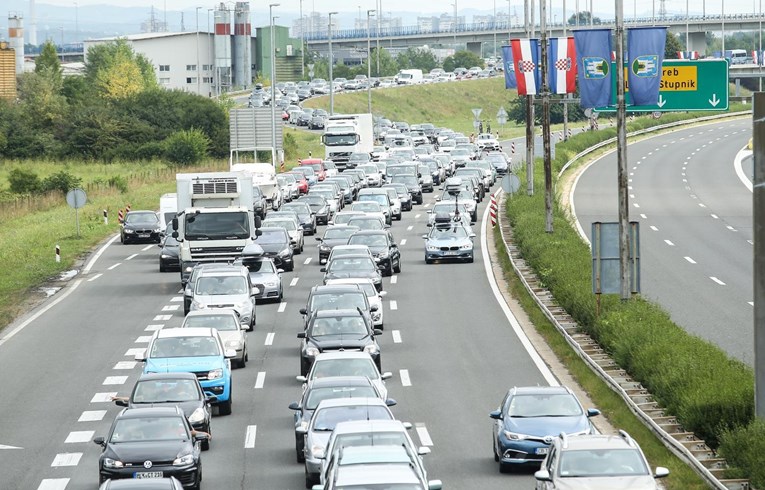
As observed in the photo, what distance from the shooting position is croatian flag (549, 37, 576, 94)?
51938 mm

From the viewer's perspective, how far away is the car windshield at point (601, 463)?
19.2 m

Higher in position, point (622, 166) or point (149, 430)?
point (622, 166)

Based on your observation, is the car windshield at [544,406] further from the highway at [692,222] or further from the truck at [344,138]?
the truck at [344,138]

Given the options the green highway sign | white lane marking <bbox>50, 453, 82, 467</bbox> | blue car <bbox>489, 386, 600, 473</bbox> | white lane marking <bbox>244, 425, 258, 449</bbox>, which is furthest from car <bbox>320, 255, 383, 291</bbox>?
blue car <bbox>489, 386, 600, 473</bbox>

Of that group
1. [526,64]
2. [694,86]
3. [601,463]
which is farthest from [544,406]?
[526,64]

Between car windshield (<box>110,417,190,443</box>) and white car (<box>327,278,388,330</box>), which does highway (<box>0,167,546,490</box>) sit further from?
car windshield (<box>110,417,190,443</box>)

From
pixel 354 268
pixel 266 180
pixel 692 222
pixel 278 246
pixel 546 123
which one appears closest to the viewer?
pixel 354 268

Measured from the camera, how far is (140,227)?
61750mm

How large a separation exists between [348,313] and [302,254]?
2429cm

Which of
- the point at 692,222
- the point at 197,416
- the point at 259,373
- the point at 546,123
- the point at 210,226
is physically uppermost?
the point at 546,123

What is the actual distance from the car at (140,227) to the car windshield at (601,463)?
143ft

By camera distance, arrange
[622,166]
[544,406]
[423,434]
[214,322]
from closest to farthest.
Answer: [544,406] → [423,434] → [214,322] → [622,166]

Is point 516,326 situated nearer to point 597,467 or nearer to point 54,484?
point 54,484

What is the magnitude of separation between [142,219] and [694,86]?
24.5 meters
